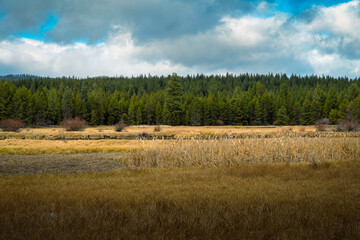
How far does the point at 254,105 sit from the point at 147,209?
89.8 m

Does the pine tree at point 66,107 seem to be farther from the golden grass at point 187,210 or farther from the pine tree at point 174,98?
the golden grass at point 187,210

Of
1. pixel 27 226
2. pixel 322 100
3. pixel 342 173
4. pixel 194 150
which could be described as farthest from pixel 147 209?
pixel 322 100

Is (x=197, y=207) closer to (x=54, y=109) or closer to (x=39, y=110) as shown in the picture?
(x=39, y=110)

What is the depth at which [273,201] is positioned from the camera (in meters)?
6.80

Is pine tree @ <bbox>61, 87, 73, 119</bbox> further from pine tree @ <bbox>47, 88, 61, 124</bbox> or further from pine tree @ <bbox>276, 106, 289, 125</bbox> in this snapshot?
pine tree @ <bbox>276, 106, 289, 125</bbox>

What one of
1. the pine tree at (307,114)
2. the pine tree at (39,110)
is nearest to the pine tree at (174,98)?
the pine tree at (39,110)

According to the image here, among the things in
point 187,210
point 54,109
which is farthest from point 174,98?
point 187,210

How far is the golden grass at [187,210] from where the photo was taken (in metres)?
4.82

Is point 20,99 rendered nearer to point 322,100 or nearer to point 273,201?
point 273,201

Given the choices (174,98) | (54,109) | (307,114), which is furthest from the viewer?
(307,114)

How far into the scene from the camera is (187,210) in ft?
20.1

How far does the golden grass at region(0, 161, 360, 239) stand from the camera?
4.82m

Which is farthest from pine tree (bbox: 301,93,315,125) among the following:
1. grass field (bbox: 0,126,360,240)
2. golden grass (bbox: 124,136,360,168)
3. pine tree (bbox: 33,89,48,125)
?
grass field (bbox: 0,126,360,240)

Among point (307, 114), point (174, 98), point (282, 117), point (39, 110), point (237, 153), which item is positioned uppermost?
point (174, 98)
